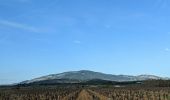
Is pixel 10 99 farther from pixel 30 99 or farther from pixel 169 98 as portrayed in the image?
pixel 169 98

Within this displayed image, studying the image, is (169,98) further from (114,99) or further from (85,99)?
(85,99)

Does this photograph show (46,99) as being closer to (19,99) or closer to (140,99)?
(19,99)

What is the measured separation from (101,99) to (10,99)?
15878mm

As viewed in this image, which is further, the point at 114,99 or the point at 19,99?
the point at 19,99

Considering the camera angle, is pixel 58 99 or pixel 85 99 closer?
pixel 85 99

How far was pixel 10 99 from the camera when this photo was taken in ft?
214

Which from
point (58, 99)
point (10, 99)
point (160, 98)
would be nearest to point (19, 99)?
point (10, 99)

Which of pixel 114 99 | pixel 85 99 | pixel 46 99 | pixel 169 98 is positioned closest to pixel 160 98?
pixel 169 98

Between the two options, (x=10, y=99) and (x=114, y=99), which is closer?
(x=114, y=99)

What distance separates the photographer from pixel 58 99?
203 feet

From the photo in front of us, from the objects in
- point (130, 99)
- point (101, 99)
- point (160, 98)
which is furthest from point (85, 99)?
point (160, 98)

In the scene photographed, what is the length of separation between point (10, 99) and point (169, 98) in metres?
24.9

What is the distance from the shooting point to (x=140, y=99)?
60.2m

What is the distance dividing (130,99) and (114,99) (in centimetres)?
247
